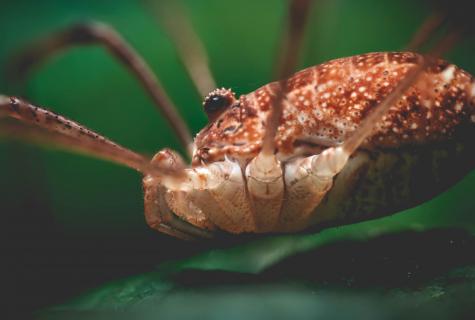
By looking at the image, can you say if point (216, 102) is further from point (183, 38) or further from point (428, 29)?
point (428, 29)

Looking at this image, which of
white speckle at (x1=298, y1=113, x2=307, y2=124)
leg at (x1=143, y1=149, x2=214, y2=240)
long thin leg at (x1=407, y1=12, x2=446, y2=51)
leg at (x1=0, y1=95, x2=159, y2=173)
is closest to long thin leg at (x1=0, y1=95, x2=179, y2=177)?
leg at (x1=0, y1=95, x2=159, y2=173)

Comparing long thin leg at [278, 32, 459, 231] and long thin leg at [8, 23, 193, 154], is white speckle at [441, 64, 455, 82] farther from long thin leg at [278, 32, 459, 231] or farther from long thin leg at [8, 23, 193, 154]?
long thin leg at [8, 23, 193, 154]

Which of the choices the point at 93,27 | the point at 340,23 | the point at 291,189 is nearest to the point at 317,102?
the point at 291,189

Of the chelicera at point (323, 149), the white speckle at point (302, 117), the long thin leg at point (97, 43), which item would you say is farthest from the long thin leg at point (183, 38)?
the white speckle at point (302, 117)

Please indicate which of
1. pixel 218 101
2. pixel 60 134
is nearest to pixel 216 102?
pixel 218 101

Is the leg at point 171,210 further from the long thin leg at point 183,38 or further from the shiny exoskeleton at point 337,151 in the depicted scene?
the long thin leg at point 183,38

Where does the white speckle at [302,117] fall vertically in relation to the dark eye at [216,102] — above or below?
below

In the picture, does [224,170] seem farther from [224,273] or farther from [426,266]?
[426,266]

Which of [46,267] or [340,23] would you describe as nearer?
[46,267]
